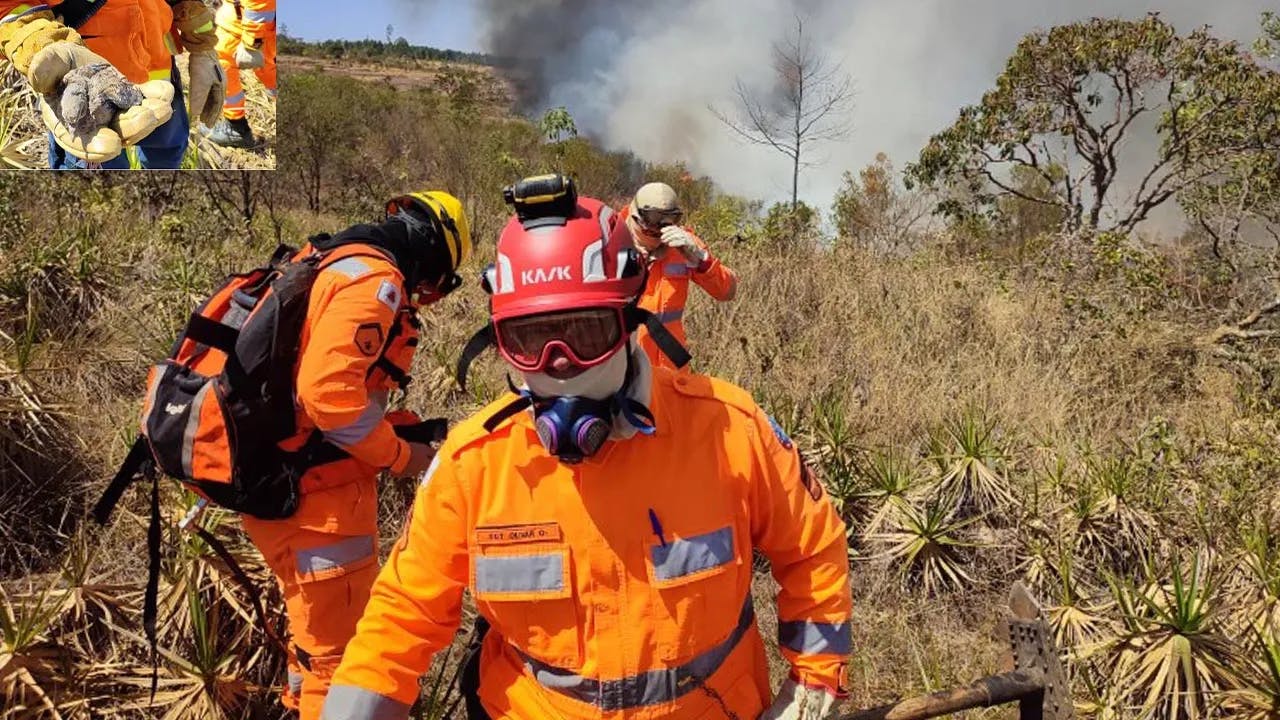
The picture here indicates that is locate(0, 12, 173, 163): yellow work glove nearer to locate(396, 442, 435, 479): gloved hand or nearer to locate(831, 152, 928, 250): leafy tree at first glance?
locate(396, 442, 435, 479): gloved hand

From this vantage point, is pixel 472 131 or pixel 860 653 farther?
pixel 472 131

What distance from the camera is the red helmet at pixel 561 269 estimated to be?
1521 millimetres

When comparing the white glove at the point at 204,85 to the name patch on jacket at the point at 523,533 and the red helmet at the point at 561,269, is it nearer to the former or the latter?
the red helmet at the point at 561,269

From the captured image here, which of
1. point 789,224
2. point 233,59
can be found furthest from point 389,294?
point 789,224

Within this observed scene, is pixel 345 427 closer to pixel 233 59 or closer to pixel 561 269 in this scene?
pixel 561 269

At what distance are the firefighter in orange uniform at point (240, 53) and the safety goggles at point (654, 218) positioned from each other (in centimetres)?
390

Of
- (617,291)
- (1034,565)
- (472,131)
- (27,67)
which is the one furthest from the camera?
(472,131)

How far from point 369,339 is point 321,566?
76 cm

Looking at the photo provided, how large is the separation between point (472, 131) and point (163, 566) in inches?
492

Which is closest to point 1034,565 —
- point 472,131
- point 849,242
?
point 849,242

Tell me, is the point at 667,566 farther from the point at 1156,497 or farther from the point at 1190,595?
the point at 1156,497

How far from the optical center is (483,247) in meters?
11.2

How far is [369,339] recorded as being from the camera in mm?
2539

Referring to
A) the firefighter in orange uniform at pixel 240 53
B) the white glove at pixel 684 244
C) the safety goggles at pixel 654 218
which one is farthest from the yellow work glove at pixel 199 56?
the white glove at pixel 684 244
